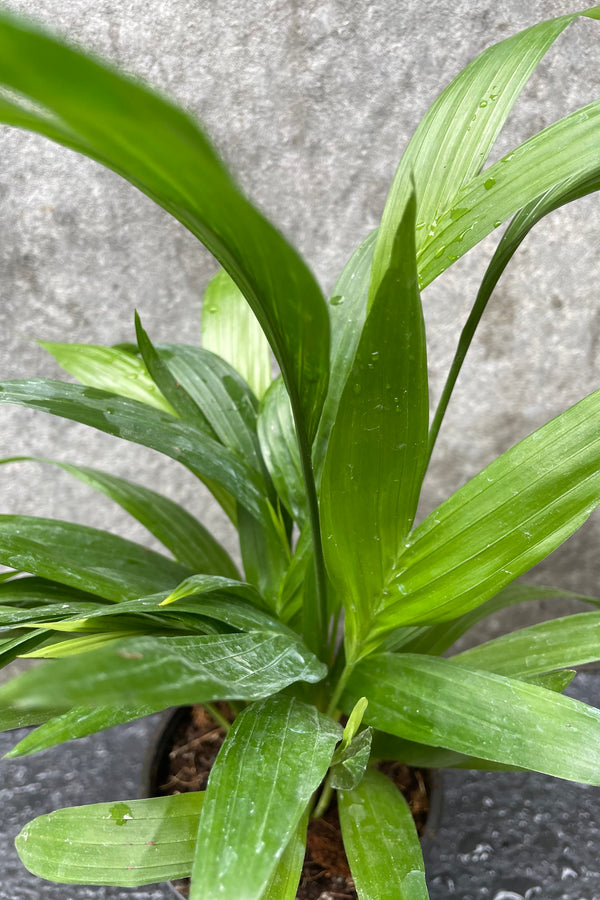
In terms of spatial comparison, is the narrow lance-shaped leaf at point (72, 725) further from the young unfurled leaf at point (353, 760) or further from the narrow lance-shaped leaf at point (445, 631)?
the narrow lance-shaped leaf at point (445, 631)

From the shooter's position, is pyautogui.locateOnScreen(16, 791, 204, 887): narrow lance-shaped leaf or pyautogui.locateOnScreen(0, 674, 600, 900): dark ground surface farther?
pyautogui.locateOnScreen(0, 674, 600, 900): dark ground surface

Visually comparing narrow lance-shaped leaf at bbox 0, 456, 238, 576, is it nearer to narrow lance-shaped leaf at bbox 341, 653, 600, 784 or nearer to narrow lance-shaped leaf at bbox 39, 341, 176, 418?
narrow lance-shaped leaf at bbox 39, 341, 176, 418

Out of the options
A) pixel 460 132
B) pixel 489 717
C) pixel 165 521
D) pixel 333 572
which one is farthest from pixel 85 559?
pixel 460 132

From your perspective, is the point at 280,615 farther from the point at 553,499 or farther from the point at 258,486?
the point at 553,499

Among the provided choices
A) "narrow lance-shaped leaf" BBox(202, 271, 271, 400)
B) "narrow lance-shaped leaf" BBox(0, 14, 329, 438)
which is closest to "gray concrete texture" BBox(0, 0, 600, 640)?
"narrow lance-shaped leaf" BBox(202, 271, 271, 400)

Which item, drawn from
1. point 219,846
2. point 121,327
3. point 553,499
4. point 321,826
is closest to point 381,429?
point 553,499

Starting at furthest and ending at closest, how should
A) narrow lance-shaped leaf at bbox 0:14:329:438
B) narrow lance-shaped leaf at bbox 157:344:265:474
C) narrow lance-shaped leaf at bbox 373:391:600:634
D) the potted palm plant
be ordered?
narrow lance-shaped leaf at bbox 157:344:265:474 < narrow lance-shaped leaf at bbox 373:391:600:634 < the potted palm plant < narrow lance-shaped leaf at bbox 0:14:329:438

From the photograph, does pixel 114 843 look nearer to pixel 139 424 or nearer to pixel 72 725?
pixel 72 725
